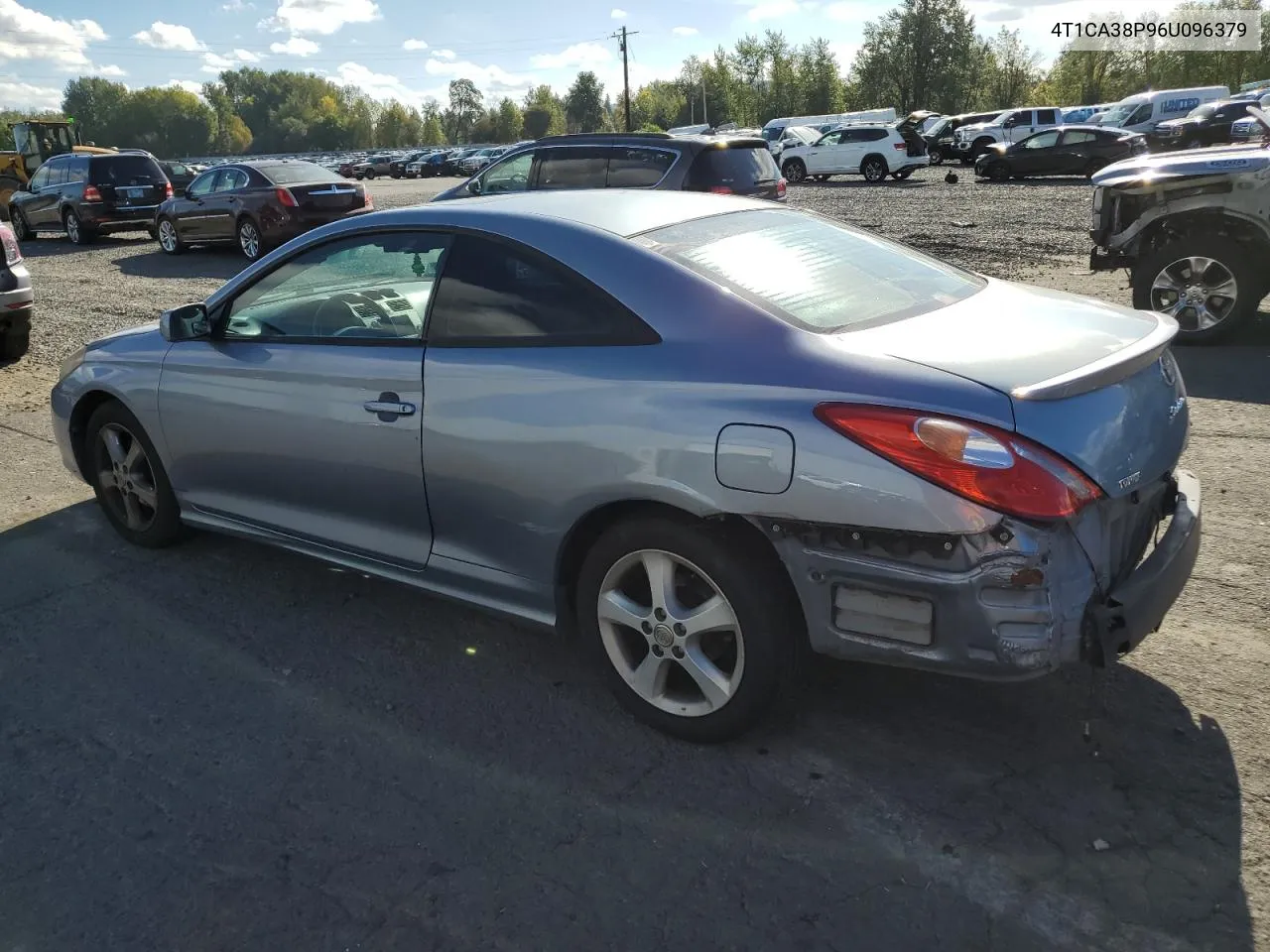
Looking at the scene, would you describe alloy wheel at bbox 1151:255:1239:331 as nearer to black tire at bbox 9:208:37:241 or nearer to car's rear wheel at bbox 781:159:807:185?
black tire at bbox 9:208:37:241

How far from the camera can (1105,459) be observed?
2605mm

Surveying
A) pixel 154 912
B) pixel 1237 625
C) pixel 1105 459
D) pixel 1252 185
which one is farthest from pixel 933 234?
pixel 154 912

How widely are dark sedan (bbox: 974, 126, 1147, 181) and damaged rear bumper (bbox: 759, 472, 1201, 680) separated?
28.4m

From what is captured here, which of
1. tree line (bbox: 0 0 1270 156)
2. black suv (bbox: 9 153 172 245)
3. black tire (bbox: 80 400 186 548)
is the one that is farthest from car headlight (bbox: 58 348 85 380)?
tree line (bbox: 0 0 1270 156)

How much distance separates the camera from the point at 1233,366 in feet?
23.7

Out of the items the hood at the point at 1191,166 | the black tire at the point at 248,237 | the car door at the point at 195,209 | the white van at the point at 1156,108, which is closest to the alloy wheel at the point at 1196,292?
the hood at the point at 1191,166

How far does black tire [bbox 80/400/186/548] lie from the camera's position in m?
4.60

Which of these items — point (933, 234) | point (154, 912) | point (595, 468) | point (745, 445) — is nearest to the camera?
point (154, 912)

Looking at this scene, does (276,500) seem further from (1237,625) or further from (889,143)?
(889,143)

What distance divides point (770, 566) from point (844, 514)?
0.32 meters

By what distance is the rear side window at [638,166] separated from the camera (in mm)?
10703

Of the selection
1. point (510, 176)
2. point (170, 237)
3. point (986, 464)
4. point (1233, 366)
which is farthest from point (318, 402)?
point (170, 237)

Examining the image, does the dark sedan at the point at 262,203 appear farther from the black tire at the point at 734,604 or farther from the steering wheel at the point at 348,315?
the black tire at the point at 734,604

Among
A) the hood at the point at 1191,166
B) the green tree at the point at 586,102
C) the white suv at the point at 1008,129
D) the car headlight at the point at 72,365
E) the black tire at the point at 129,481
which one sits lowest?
the black tire at the point at 129,481
